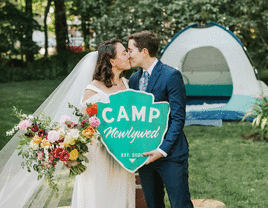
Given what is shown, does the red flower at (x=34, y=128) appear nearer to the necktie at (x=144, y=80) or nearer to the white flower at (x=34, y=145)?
the white flower at (x=34, y=145)

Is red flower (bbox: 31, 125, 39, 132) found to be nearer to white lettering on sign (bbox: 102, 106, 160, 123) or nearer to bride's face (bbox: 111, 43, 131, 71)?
white lettering on sign (bbox: 102, 106, 160, 123)

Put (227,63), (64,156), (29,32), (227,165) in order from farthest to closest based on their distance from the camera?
1. (29,32)
2. (227,63)
3. (227,165)
4. (64,156)

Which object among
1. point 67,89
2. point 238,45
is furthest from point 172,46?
point 67,89

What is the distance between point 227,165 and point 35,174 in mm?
2662

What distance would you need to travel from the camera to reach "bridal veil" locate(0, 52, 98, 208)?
8.83 ft

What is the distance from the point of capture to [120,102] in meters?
2.27

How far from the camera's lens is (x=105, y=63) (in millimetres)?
A: 2477

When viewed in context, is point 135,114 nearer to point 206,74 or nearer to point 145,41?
point 145,41

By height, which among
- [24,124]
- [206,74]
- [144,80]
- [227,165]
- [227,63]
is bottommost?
[227,165]

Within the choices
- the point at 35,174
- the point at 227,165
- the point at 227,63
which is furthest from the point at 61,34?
the point at 35,174

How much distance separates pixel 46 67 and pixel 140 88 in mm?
11012

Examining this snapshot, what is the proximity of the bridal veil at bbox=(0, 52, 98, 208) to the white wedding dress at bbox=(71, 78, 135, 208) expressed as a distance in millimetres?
237

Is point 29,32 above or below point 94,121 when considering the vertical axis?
above

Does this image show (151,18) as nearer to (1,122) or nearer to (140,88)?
(1,122)
